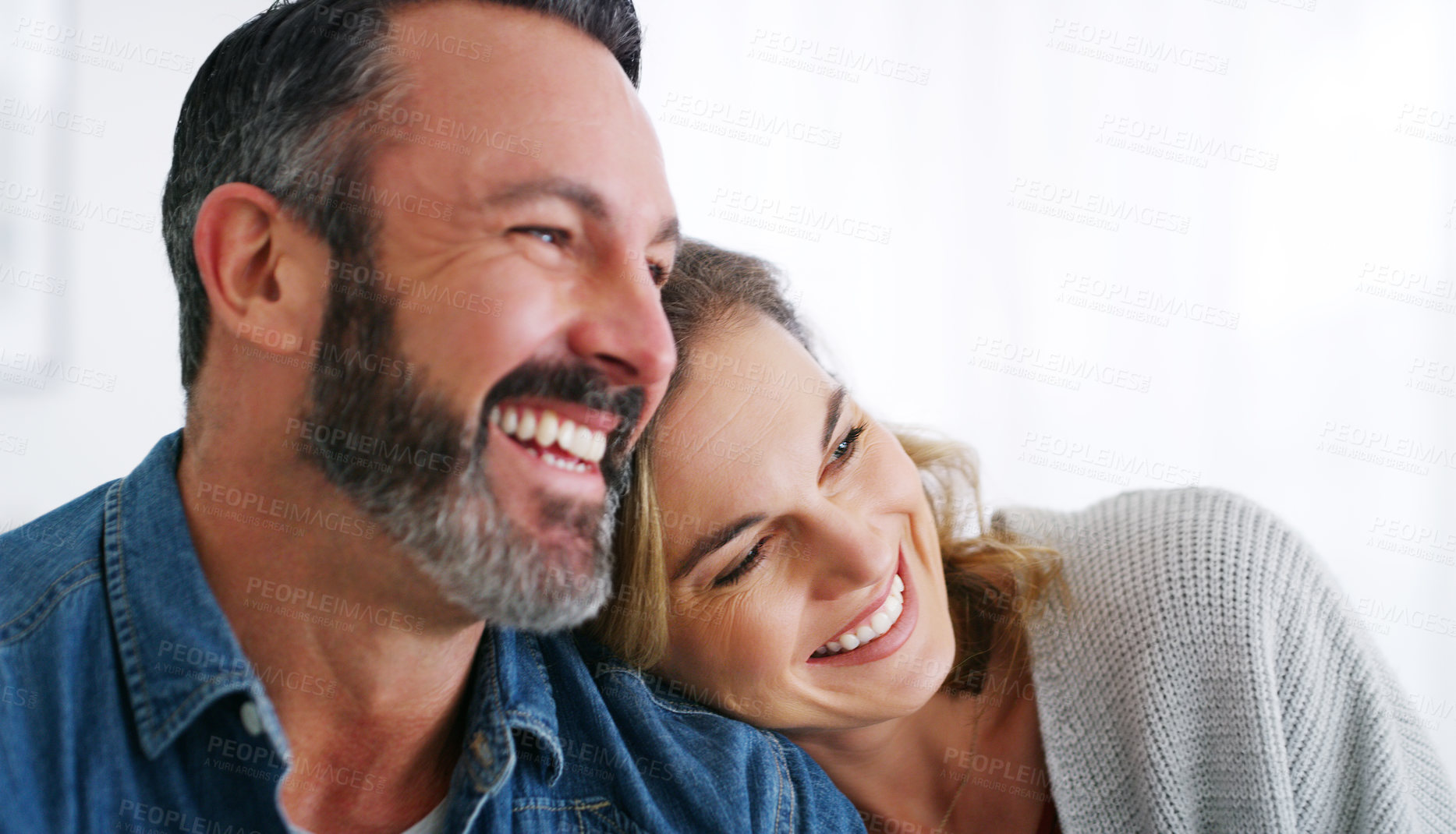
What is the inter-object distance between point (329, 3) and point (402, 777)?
2.84 feet

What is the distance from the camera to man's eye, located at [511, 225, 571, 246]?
1074 millimetres

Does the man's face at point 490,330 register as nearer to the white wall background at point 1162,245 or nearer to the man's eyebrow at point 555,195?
the man's eyebrow at point 555,195

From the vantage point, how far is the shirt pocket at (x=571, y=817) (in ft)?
3.93

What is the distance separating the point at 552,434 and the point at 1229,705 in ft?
3.07

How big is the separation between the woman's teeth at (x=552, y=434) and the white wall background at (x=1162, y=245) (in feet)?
4.09

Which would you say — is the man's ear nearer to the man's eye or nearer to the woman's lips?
the man's eye

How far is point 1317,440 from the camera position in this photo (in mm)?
2504

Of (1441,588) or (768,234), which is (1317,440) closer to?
(1441,588)

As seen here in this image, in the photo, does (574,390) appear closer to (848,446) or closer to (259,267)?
(259,267)

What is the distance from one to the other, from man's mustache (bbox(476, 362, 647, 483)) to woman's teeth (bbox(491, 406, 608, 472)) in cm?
2

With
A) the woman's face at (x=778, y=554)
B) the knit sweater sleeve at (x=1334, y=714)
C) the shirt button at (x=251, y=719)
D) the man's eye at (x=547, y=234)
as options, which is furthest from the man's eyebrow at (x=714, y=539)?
the knit sweater sleeve at (x=1334, y=714)

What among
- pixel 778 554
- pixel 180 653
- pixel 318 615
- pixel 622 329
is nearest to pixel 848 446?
pixel 778 554

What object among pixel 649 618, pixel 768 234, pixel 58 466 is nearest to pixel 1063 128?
pixel 768 234

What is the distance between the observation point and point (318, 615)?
43.3 inches
